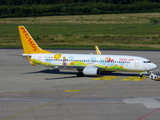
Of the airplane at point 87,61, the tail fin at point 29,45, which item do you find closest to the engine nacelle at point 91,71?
the airplane at point 87,61

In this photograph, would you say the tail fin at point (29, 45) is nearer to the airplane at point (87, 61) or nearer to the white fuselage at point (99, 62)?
the airplane at point (87, 61)

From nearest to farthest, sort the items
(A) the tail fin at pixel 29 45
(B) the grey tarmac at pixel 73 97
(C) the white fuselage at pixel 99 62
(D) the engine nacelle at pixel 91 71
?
(B) the grey tarmac at pixel 73 97 → (D) the engine nacelle at pixel 91 71 → (C) the white fuselage at pixel 99 62 → (A) the tail fin at pixel 29 45

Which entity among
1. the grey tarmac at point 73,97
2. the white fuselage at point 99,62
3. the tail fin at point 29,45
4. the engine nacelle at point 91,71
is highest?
the tail fin at point 29,45

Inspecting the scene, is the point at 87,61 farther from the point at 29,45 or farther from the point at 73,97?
the point at 73,97

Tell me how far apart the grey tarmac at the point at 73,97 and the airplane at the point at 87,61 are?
200 centimetres

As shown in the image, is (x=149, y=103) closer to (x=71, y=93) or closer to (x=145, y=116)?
(x=145, y=116)

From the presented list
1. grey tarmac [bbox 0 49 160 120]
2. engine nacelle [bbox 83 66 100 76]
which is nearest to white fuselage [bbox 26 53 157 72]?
engine nacelle [bbox 83 66 100 76]

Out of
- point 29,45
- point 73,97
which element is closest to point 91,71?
point 73,97

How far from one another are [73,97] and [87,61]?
1501 cm

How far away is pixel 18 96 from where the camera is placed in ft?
144

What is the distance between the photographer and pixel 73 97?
4366 centimetres

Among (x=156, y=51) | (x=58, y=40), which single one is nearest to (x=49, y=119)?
(x=156, y=51)

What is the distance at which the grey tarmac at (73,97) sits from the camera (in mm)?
36281

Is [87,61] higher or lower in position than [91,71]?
higher
